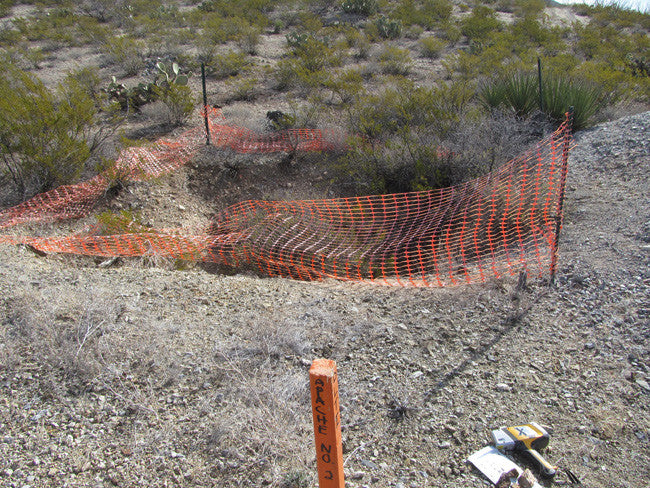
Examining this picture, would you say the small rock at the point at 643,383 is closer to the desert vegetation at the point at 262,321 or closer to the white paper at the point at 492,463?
the desert vegetation at the point at 262,321

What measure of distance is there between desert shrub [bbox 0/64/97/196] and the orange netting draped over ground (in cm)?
48

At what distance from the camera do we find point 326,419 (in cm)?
183

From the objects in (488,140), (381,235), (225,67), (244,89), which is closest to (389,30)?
(225,67)

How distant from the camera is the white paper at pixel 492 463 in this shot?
108 inches

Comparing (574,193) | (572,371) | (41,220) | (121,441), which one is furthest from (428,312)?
(41,220)

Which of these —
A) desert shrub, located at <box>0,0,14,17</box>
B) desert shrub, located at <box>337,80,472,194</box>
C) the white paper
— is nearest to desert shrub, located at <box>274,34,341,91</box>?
desert shrub, located at <box>337,80,472,194</box>

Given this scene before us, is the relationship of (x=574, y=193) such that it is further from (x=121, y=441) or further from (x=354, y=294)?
(x=121, y=441)

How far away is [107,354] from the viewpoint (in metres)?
3.64

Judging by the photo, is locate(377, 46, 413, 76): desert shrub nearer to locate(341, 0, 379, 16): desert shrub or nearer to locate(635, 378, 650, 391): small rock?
locate(341, 0, 379, 16): desert shrub

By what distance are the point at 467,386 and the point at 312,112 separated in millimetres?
8359

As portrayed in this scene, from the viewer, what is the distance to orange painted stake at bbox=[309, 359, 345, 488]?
69.9 inches

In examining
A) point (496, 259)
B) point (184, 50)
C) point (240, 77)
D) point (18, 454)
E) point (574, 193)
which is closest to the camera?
point (18, 454)

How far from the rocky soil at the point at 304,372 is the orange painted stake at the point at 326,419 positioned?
2.70 ft

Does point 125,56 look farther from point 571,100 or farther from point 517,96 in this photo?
point 571,100
